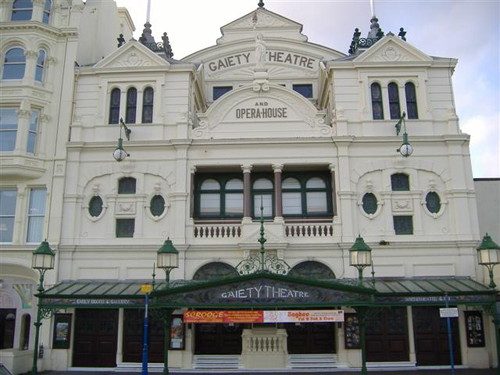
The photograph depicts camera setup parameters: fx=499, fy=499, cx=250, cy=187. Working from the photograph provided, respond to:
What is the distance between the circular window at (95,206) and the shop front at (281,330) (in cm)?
344

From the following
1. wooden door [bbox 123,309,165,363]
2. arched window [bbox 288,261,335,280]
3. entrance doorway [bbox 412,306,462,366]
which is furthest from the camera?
arched window [bbox 288,261,335,280]

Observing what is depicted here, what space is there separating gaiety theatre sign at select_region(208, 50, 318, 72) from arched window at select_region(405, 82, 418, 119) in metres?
6.28

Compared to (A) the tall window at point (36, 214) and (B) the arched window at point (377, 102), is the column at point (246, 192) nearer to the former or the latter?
(B) the arched window at point (377, 102)

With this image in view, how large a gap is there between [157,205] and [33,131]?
23.7 ft

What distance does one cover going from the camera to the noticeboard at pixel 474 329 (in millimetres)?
21469

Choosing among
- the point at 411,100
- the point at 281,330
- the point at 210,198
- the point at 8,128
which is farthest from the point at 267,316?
the point at 8,128

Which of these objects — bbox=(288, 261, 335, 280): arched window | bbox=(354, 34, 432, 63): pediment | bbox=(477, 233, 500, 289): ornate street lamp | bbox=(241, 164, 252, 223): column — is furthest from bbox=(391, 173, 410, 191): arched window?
bbox=(241, 164, 252, 223): column

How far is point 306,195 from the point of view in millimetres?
25391

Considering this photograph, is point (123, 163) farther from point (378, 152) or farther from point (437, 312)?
point (437, 312)

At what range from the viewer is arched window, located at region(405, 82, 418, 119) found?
24964 mm

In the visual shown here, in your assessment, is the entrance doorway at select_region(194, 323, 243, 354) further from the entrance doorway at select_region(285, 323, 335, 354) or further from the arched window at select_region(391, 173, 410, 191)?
the arched window at select_region(391, 173, 410, 191)

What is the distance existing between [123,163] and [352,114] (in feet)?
38.1

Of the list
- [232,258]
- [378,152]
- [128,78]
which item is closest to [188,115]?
[128,78]

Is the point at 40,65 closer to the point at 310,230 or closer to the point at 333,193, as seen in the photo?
the point at 310,230
